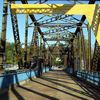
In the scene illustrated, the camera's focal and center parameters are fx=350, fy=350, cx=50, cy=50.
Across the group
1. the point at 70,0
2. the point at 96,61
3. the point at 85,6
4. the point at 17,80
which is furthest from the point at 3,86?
the point at 96,61

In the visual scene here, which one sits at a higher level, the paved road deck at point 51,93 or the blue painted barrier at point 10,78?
the blue painted barrier at point 10,78

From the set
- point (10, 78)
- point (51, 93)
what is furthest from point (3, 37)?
point (51, 93)

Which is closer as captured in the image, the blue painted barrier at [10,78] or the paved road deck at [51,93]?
the paved road deck at [51,93]

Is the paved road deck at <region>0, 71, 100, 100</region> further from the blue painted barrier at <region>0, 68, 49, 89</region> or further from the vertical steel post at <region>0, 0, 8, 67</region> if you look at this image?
the vertical steel post at <region>0, 0, 8, 67</region>

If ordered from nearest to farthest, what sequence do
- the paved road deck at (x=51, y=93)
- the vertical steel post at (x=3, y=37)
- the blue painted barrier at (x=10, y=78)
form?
the paved road deck at (x=51, y=93)
the blue painted barrier at (x=10, y=78)
the vertical steel post at (x=3, y=37)

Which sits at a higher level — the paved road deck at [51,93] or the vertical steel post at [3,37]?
the vertical steel post at [3,37]

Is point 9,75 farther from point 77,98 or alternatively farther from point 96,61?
point 96,61

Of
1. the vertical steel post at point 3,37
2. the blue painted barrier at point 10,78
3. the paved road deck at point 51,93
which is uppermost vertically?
the vertical steel post at point 3,37

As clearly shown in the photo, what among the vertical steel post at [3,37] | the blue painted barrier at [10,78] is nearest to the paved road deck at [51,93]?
the blue painted barrier at [10,78]

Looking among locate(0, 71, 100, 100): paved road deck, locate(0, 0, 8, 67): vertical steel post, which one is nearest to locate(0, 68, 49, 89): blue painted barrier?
locate(0, 71, 100, 100): paved road deck

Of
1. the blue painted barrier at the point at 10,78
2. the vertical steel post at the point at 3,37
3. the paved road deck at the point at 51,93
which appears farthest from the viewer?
the vertical steel post at the point at 3,37

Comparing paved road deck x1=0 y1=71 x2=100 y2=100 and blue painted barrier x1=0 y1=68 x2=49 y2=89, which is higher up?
blue painted barrier x1=0 y1=68 x2=49 y2=89

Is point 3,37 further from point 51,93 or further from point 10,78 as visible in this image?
point 51,93

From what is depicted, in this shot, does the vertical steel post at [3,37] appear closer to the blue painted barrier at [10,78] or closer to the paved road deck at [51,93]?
the blue painted barrier at [10,78]
